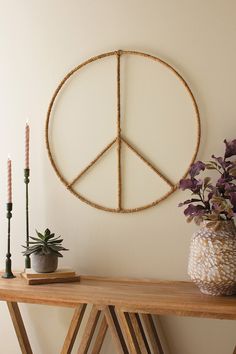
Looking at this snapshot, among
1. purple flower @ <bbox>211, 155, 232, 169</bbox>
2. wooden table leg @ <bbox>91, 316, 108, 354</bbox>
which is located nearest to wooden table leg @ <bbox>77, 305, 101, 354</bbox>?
wooden table leg @ <bbox>91, 316, 108, 354</bbox>

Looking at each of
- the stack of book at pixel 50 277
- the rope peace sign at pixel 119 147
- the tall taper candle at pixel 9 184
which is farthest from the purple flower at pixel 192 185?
the tall taper candle at pixel 9 184

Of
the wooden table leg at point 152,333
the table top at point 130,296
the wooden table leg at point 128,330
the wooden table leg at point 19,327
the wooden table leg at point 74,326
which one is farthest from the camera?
the wooden table leg at point 19,327

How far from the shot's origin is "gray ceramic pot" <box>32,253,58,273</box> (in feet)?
6.34

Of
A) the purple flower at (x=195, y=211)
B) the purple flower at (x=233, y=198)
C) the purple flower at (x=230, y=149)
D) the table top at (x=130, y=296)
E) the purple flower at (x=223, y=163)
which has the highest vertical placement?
the purple flower at (x=230, y=149)

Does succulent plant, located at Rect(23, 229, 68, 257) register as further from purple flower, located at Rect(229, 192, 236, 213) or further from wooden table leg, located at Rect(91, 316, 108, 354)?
purple flower, located at Rect(229, 192, 236, 213)

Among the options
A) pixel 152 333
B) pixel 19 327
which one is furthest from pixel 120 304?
pixel 19 327

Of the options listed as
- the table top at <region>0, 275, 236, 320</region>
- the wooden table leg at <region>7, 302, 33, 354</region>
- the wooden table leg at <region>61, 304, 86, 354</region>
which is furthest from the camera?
the wooden table leg at <region>7, 302, 33, 354</region>

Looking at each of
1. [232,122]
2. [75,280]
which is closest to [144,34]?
[232,122]

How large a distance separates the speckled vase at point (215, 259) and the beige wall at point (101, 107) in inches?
9.7

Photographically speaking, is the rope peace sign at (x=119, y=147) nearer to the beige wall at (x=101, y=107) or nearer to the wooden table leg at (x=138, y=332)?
the beige wall at (x=101, y=107)

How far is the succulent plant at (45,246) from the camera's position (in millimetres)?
1945

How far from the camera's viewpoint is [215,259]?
1640 millimetres

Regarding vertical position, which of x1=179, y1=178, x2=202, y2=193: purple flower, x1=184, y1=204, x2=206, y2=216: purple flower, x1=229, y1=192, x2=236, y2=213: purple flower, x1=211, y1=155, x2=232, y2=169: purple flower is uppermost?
x1=211, y1=155, x2=232, y2=169: purple flower

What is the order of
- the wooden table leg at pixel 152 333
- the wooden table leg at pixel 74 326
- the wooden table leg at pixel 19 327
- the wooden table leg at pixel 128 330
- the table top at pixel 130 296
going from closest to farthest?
the table top at pixel 130 296 → the wooden table leg at pixel 128 330 → the wooden table leg at pixel 74 326 → the wooden table leg at pixel 152 333 → the wooden table leg at pixel 19 327
